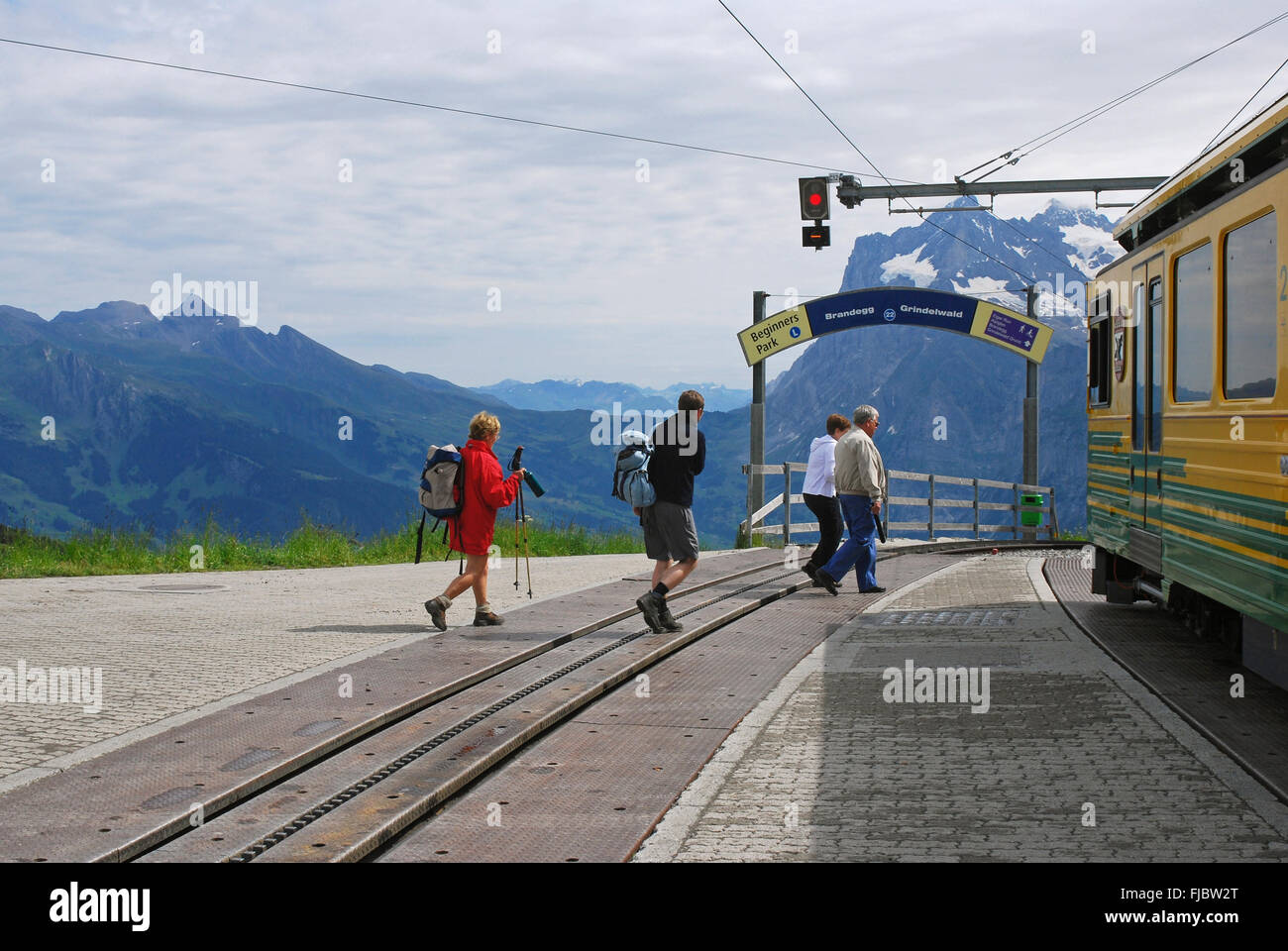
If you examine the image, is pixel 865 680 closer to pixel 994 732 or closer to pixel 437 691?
pixel 994 732

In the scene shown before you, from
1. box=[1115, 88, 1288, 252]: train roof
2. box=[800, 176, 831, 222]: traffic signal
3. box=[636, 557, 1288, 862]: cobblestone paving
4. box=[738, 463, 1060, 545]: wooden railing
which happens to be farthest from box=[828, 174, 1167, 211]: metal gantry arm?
box=[636, 557, 1288, 862]: cobblestone paving

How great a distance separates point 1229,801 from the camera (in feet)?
17.2

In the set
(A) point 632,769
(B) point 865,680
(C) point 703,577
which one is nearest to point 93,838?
(A) point 632,769

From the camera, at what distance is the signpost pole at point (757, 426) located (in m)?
22.5

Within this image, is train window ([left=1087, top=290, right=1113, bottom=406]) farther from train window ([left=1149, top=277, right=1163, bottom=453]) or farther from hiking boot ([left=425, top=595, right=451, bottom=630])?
hiking boot ([left=425, top=595, right=451, bottom=630])

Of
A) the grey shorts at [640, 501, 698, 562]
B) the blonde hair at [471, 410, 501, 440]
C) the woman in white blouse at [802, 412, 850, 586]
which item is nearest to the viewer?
the grey shorts at [640, 501, 698, 562]

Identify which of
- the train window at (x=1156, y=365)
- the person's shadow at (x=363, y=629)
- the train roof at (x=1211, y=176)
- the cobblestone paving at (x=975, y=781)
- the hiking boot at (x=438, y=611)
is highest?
the train roof at (x=1211, y=176)

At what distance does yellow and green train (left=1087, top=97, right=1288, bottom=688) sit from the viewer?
636cm

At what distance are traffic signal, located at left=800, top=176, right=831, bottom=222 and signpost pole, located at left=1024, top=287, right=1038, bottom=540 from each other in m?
10.3

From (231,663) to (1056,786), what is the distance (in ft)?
17.4

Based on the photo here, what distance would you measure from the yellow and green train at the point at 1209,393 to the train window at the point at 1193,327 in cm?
1

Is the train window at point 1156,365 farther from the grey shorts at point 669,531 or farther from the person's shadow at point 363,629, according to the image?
the person's shadow at point 363,629

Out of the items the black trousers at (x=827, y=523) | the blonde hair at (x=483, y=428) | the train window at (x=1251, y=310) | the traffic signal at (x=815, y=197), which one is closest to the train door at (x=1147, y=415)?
the train window at (x=1251, y=310)

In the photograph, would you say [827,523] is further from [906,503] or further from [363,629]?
[906,503]
